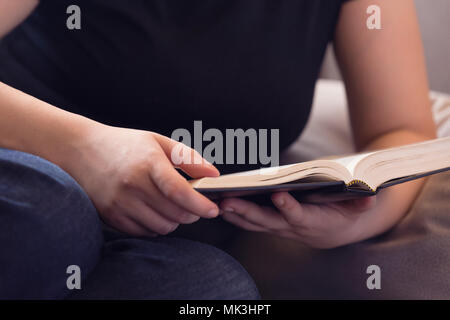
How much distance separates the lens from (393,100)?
75 cm

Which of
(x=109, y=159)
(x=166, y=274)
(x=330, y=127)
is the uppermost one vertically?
(x=330, y=127)

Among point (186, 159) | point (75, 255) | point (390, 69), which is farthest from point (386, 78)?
point (75, 255)

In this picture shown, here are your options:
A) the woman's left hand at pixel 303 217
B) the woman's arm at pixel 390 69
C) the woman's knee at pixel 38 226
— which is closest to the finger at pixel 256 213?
the woman's left hand at pixel 303 217

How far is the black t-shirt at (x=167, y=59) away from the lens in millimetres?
628

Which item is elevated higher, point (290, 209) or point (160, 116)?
point (160, 116)

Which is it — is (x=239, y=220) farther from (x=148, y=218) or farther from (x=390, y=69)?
(x=390, y=69)

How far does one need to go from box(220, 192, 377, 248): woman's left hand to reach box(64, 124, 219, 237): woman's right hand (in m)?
0.07

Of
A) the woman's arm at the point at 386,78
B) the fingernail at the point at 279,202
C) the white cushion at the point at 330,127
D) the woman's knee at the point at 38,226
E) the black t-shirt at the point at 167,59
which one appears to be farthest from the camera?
the white cushion at the point at 330,127

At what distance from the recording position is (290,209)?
1.62 feet

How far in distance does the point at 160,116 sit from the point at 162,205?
254 millimetres

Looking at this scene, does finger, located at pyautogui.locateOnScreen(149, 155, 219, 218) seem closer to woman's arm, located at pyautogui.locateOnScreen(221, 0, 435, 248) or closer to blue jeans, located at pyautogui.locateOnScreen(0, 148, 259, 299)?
blue jeans, located at pyautogui.locateOnScreen(0, 148, 259, 299)

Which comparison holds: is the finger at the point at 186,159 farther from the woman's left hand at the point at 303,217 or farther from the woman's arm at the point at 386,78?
the woman's arm at the point at 386,78

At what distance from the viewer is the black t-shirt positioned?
24.7 inches

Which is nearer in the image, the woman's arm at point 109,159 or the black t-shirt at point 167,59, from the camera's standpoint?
the woman's arm at point 109,159
